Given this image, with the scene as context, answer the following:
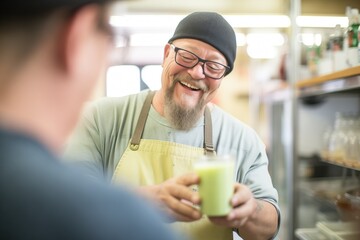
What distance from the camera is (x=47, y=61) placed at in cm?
48

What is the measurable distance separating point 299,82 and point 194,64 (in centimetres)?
152

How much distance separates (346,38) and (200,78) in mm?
1041

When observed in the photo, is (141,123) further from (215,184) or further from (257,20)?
(257,20)

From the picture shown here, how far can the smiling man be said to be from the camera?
0.99 m

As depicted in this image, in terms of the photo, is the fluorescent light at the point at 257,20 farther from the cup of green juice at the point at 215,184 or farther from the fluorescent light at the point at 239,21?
the cup of green juice at the point at 215,184

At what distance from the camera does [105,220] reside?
0.42m

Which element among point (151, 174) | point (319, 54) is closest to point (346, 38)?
point (319, 54)

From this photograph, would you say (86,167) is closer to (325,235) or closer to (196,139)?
(196,139)

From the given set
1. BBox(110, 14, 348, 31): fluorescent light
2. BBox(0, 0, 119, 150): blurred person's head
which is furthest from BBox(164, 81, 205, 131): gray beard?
BBox(0, 0, 119, 150): blurred person's head

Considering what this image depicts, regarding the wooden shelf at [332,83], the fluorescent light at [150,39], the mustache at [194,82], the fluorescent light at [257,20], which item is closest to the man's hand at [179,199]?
the mustache at [194,82]

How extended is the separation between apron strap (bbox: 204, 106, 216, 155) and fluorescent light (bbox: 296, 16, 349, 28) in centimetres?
97

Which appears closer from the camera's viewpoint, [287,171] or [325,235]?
[325,235]

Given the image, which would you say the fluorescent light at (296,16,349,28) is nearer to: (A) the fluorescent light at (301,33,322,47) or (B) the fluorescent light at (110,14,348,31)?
(B) the fluorescent light at (110,14,348,31)

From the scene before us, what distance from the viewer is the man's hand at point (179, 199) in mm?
891
